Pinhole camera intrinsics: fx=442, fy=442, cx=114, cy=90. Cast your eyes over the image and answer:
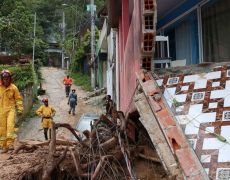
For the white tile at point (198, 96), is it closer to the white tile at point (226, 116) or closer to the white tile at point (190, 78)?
the white tile at point (190, 78)

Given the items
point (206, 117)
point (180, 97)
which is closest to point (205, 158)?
point (206, 117)

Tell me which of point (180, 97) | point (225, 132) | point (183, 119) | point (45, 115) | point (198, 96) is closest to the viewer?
point (225, 132)

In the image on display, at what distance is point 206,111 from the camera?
545cm

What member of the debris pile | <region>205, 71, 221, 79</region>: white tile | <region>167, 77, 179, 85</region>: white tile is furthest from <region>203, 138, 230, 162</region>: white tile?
the debris pile

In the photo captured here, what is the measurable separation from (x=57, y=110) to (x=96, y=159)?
A: 19.0 meters

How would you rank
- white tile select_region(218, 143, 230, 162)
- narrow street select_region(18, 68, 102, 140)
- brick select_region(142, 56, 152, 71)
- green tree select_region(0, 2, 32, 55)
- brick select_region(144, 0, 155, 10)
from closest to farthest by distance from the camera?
white tile select_region(218, 143, 230, 162), brick select_region(144, 0, 155, 10), brick select_region(142, 56, 152, 71), narrow street select_region(18, 68, 102, 140), green tree select_region(0, 2, 32, 55)

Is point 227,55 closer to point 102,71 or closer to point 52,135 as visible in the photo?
point 52,135

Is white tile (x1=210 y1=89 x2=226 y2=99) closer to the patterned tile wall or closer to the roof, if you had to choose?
the patterned tile wall

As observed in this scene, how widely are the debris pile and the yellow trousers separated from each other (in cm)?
124

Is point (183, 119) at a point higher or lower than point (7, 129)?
higher

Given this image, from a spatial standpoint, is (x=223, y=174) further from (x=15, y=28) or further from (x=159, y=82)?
(x=15, y=28)

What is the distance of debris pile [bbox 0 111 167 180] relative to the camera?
Result: 249 inches

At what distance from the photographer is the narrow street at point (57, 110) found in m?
18.9

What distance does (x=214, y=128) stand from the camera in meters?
5.14
